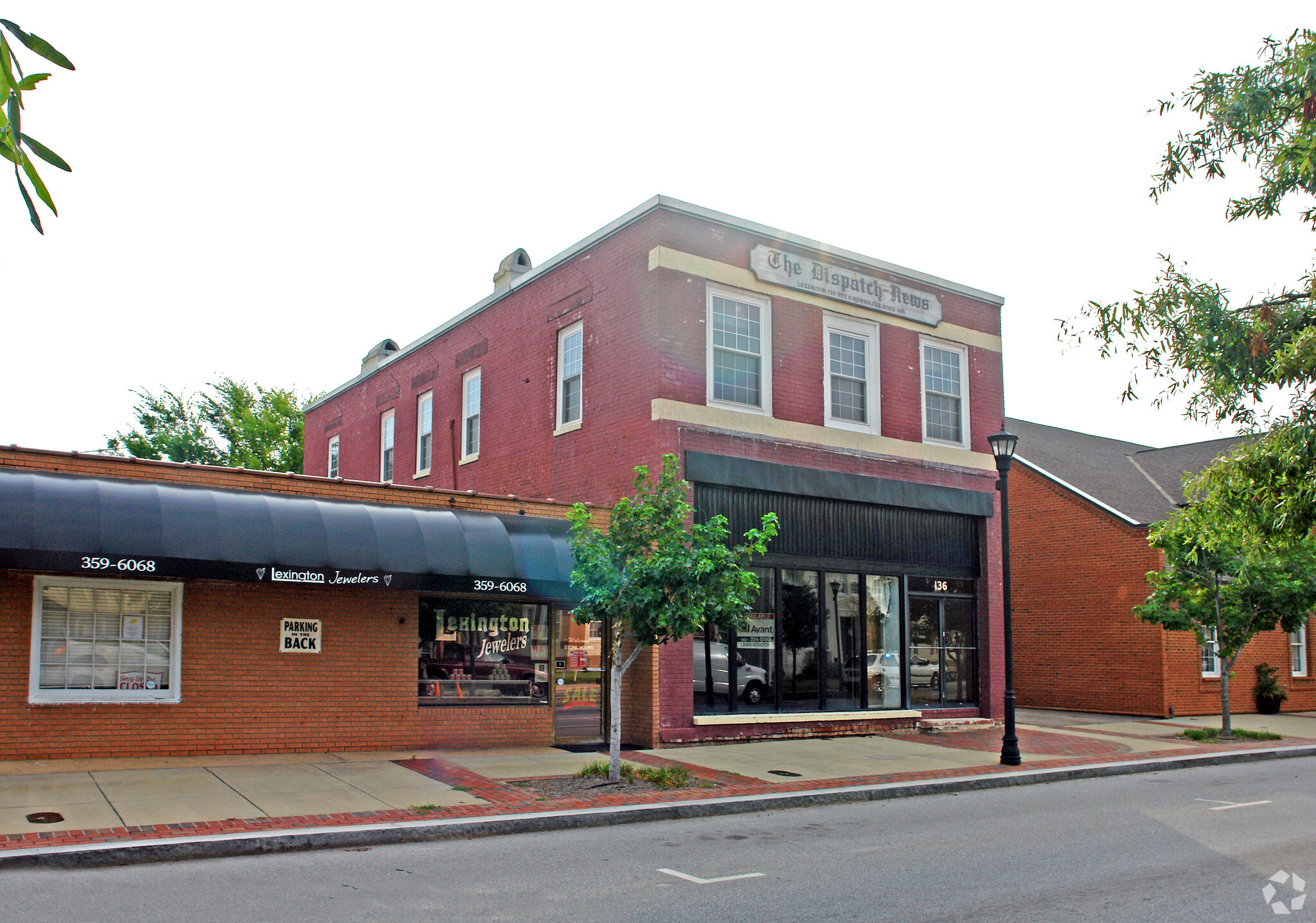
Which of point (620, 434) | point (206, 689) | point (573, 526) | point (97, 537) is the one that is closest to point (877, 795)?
point (573, 526)

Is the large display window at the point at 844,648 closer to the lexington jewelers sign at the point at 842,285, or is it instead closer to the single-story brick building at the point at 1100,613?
the lexington jewelers sign at the point at 842,285

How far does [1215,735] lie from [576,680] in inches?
487

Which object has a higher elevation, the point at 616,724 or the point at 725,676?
the point at 725,676

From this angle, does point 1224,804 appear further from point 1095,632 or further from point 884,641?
point 1095,632

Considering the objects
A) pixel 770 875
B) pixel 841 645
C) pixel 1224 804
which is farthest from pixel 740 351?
pixel 770 875

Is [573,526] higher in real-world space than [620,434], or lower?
lower

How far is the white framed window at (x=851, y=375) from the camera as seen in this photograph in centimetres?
1886

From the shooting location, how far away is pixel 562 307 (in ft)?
63.6

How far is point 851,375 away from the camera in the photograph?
1920cm

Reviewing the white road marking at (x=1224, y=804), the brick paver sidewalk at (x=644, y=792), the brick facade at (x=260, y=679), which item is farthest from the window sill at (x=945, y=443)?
the brick facade at (x=260, y=679)

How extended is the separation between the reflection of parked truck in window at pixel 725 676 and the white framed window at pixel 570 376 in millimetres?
4566

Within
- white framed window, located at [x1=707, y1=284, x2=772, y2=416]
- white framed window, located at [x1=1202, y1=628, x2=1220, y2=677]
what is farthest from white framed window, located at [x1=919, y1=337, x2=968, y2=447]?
white framed window, located at [x1=1202, y1=628, x2=1220, y2=677]

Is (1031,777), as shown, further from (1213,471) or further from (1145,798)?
(1213,471)

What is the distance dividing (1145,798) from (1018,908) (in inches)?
269
